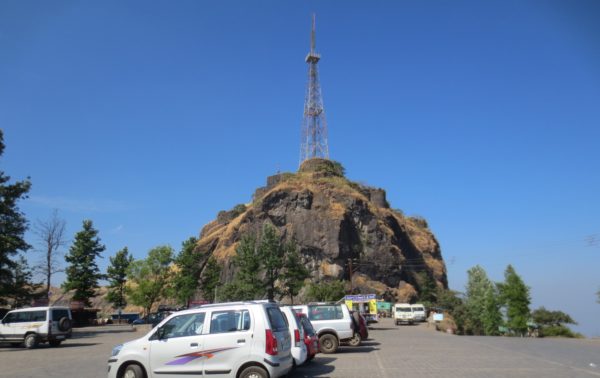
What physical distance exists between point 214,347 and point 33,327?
58.3 ft

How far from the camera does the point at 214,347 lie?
32.6 feet

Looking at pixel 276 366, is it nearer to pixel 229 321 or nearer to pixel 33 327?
pixel 229 321

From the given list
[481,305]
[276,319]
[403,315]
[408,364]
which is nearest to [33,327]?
[276,319]

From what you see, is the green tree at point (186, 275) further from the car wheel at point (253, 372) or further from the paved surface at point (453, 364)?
the car wheel at point (253, 372)

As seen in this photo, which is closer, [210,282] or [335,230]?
[210,282]

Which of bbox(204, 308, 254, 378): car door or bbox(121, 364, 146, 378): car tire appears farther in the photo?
bbox(121, 364, 146, 378): car tire

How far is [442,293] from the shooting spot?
7475 centimetres

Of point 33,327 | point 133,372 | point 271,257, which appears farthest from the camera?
point 271,257

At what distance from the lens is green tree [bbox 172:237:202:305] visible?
Answer: 54625mm

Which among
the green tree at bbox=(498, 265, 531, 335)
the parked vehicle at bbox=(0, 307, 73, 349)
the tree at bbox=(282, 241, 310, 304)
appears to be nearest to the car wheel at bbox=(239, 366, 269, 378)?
the parked vehicle at bbox=(0, 307, 73, 349)

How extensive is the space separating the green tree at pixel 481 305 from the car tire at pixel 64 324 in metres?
40.3

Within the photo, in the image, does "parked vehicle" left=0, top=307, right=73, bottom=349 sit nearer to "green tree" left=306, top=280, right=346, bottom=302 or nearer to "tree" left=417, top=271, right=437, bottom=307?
"green tree" left=306, top=280, right=346, bottom=302

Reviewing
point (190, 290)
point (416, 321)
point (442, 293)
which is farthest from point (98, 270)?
point (442, 293)

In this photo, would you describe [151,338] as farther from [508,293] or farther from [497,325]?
[497,325]
